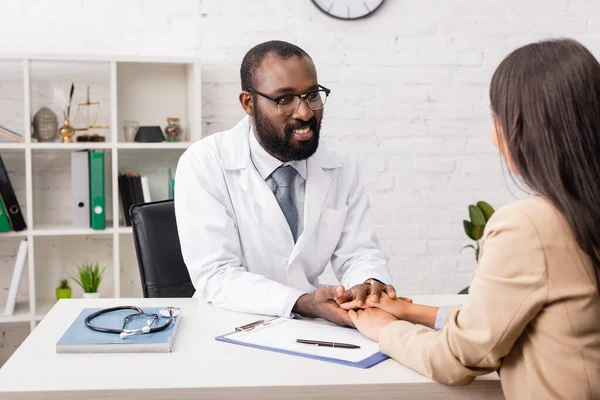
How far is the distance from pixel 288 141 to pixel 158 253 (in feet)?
1.62

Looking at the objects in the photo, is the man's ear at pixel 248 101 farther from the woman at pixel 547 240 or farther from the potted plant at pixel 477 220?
the potted plant at pixel 477 220

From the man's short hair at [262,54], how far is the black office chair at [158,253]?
473mm

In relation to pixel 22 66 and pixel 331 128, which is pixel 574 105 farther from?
pixel 22 66

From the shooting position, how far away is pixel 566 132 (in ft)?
3.65

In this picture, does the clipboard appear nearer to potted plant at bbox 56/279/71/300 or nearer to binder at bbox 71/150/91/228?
binder at bbox 71/150/91/228

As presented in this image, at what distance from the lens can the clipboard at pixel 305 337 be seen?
1.33 meters

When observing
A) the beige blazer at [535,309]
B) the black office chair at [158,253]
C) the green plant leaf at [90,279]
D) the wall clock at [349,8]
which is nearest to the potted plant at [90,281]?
the green plant leaf at [90,279]

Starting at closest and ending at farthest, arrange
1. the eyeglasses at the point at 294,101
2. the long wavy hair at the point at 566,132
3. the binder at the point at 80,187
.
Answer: the long wavy hair at the point at 566,132, the eyeglasses at the point at 294,101, the binder at the point at 80,187

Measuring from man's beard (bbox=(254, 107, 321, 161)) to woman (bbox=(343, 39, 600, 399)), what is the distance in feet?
3.04

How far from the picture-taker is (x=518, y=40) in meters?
3.44

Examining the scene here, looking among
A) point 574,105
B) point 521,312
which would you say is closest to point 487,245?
point 521,312

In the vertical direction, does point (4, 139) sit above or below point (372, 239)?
above

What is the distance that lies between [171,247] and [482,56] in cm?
203

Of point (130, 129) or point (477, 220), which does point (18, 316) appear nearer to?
point (130, 129)
